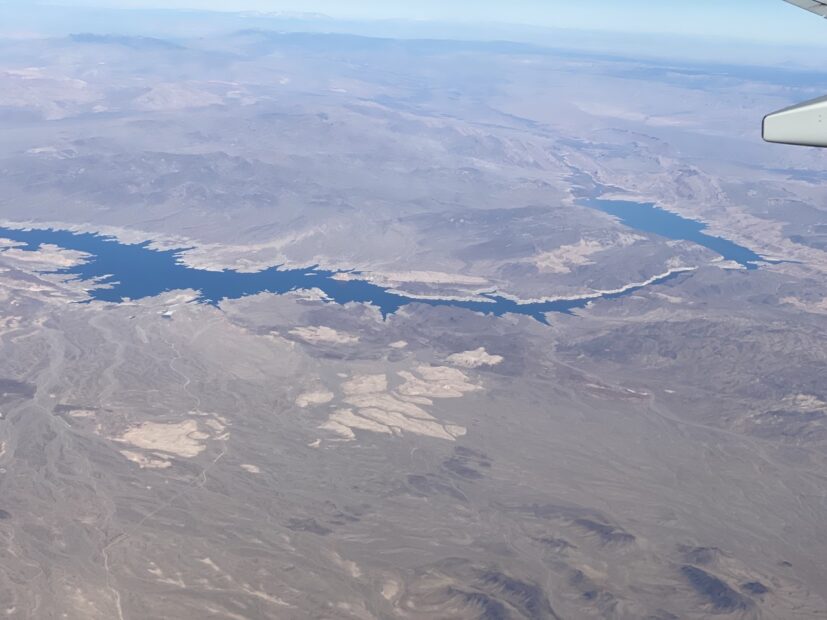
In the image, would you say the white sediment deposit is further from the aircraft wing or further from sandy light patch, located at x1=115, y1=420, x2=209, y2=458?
the aircraft wing

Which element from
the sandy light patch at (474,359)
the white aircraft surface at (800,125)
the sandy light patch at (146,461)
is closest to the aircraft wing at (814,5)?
the white aircraft surface at (800,125)

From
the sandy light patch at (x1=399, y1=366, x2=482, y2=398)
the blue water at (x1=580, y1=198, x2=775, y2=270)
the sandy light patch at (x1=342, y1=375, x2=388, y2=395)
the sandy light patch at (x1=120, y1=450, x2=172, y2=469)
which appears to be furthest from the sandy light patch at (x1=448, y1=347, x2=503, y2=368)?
the blue water at (x1=580, y1=198, x2=775, y2=270)

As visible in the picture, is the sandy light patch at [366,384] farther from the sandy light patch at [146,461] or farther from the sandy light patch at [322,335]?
the sandy light patch at [146,461]

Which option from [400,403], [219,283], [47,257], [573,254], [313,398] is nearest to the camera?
[400,403]

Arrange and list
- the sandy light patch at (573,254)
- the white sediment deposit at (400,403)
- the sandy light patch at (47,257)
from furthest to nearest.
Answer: the sandy light patch at (573,254) → the sandy light patch at (47,257) → the white sediment deposit at (400,403)

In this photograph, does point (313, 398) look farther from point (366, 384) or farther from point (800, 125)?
point (800, 125)

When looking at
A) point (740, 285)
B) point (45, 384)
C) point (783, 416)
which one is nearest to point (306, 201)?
point (740, 285)

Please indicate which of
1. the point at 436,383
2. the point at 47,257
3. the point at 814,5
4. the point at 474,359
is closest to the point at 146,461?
the point at 436,383
